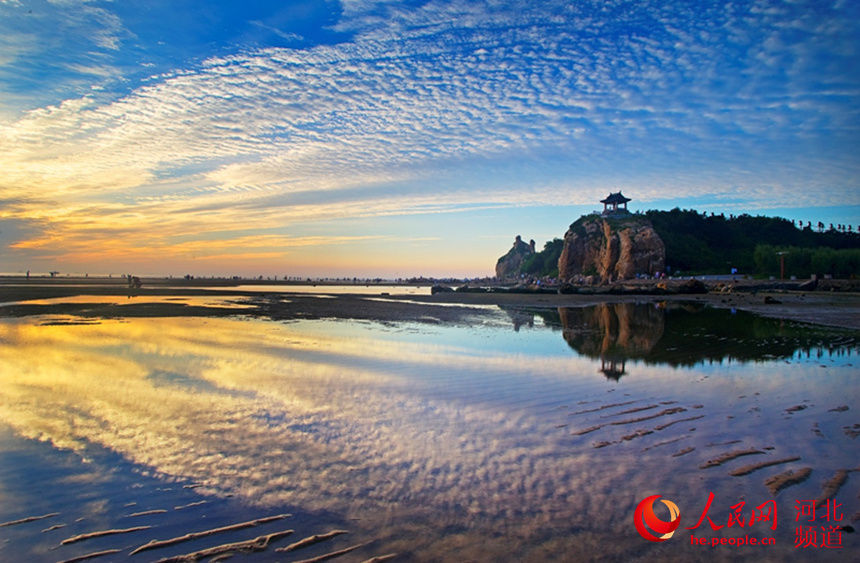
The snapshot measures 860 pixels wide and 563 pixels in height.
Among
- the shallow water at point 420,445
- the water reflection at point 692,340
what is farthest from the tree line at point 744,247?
the shallow water at point 420,445

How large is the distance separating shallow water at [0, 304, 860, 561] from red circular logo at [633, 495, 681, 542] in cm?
11

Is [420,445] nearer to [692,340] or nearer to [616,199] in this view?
[692,340]

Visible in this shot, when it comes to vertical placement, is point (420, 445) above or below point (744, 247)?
below

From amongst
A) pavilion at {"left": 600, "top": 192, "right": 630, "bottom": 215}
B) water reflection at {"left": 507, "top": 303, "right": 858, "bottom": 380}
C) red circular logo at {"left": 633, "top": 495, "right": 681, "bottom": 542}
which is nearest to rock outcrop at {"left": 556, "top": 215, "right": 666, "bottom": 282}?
pavilion at {"left": 600, "top": 192, "right": 630, "bottom": 215}

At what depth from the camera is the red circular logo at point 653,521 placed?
4.73 metres

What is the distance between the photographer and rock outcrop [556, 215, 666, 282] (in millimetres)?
95438

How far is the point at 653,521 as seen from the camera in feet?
16.4

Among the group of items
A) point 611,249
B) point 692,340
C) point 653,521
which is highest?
point 611,249

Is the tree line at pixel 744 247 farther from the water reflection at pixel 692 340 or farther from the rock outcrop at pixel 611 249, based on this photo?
the water reflection at pixel 692 340

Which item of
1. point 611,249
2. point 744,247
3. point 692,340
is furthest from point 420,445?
point 744,247

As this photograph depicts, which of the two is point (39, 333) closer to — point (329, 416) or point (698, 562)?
point (329, 416)

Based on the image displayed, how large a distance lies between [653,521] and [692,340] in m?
15.4

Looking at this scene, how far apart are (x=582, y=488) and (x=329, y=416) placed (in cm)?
474

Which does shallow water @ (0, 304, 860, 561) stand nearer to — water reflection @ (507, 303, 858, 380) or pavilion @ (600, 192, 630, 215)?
water reflection @ (507, 303, 858, 380)
